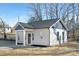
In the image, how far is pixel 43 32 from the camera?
4.64 meters

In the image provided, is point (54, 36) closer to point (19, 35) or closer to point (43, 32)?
point (43, 32)

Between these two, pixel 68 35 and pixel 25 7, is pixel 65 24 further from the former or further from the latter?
pixel 25 7

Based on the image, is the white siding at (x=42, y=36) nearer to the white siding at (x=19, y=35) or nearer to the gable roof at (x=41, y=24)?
the gable roof at (x=41, y=24)

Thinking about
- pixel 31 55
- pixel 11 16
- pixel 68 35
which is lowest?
pixel 31 55

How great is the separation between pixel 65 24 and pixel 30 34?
61 cm

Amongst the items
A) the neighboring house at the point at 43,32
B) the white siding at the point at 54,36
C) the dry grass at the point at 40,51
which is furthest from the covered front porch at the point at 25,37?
the white siding at the point at 54,36

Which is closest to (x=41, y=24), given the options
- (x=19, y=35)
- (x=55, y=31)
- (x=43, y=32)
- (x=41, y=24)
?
(x=41, y=24)

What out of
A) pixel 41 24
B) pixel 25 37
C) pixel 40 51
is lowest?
pixel 40 51

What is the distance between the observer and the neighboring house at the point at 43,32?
4629mm

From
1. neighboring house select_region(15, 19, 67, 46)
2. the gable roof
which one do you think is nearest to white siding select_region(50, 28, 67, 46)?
neighboring house select_region(15, 19, 67, 46)

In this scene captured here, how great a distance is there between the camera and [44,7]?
15.1ft

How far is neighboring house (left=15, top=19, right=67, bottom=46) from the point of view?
4629 mm

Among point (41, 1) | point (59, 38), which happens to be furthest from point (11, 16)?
point (59, 38)

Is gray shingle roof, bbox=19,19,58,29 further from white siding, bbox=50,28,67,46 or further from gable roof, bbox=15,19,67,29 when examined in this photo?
white siding, bbox=50,28,67,46
